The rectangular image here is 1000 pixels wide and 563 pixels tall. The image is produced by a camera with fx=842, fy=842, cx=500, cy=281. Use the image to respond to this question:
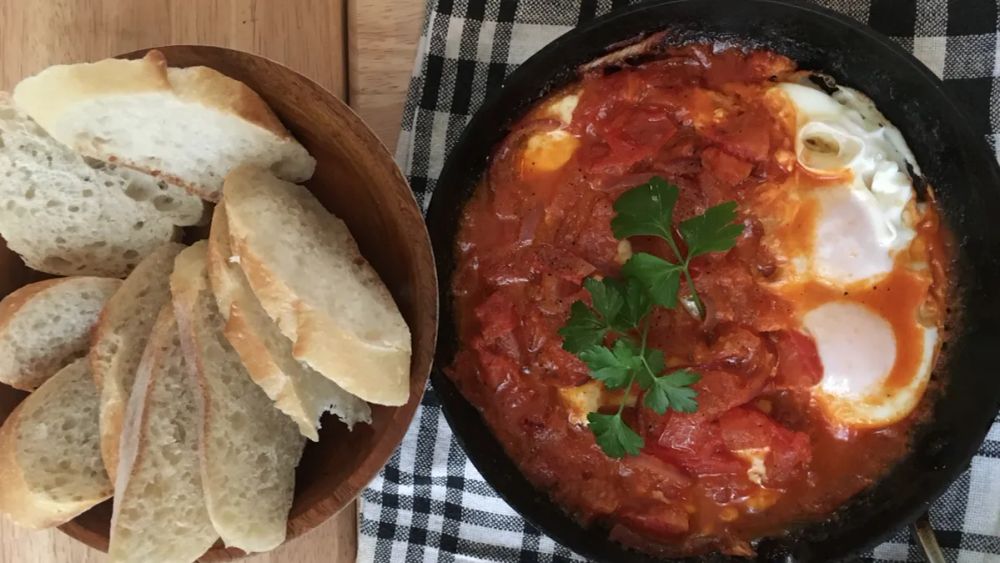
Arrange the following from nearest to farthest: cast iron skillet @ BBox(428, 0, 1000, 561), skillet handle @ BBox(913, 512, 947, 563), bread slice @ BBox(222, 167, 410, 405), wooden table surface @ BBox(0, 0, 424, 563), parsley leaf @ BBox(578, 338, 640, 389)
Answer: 1. bread slice @ BBox(222, 167, 410, 405)
2. parsley leaf @ BBox(578, 338, 640, 389)
3. cast iron skillet @ BBox(428, 0, 1000, 561)
4. skillet handle @ BBox(913, 512, 947, 563)
5. wooden table surface @ BBox(0, 0, 424, 563)

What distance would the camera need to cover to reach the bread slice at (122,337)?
1922 millimetres

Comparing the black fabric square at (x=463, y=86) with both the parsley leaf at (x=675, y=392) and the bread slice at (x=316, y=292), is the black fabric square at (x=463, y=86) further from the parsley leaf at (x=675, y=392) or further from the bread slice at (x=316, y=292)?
the parsley leaf at (x=675, y=392)

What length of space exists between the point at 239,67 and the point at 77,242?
25.2 inches

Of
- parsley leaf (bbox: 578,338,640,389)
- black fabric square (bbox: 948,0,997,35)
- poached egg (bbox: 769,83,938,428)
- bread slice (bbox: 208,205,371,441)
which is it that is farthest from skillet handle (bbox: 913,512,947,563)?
bread slice (bbox: 208,205,371,441)

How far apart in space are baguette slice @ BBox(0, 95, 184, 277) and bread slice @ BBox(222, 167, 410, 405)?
0.34 m

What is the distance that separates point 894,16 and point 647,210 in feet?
3.31

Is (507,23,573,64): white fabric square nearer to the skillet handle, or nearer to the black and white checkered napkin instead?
the black and white checkered napkin

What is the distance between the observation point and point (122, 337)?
1.99 meters

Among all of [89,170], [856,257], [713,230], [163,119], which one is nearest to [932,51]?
[856,257]

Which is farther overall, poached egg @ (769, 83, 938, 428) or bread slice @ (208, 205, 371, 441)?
poached egg @ (769, 83, 938, 428)

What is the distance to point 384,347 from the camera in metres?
1.86

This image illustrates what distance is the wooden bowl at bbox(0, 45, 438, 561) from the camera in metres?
1.96

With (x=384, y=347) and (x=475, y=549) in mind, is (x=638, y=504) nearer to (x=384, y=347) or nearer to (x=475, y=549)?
(x=475, y=549)

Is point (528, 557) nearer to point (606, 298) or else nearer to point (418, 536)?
point (418, 536)
